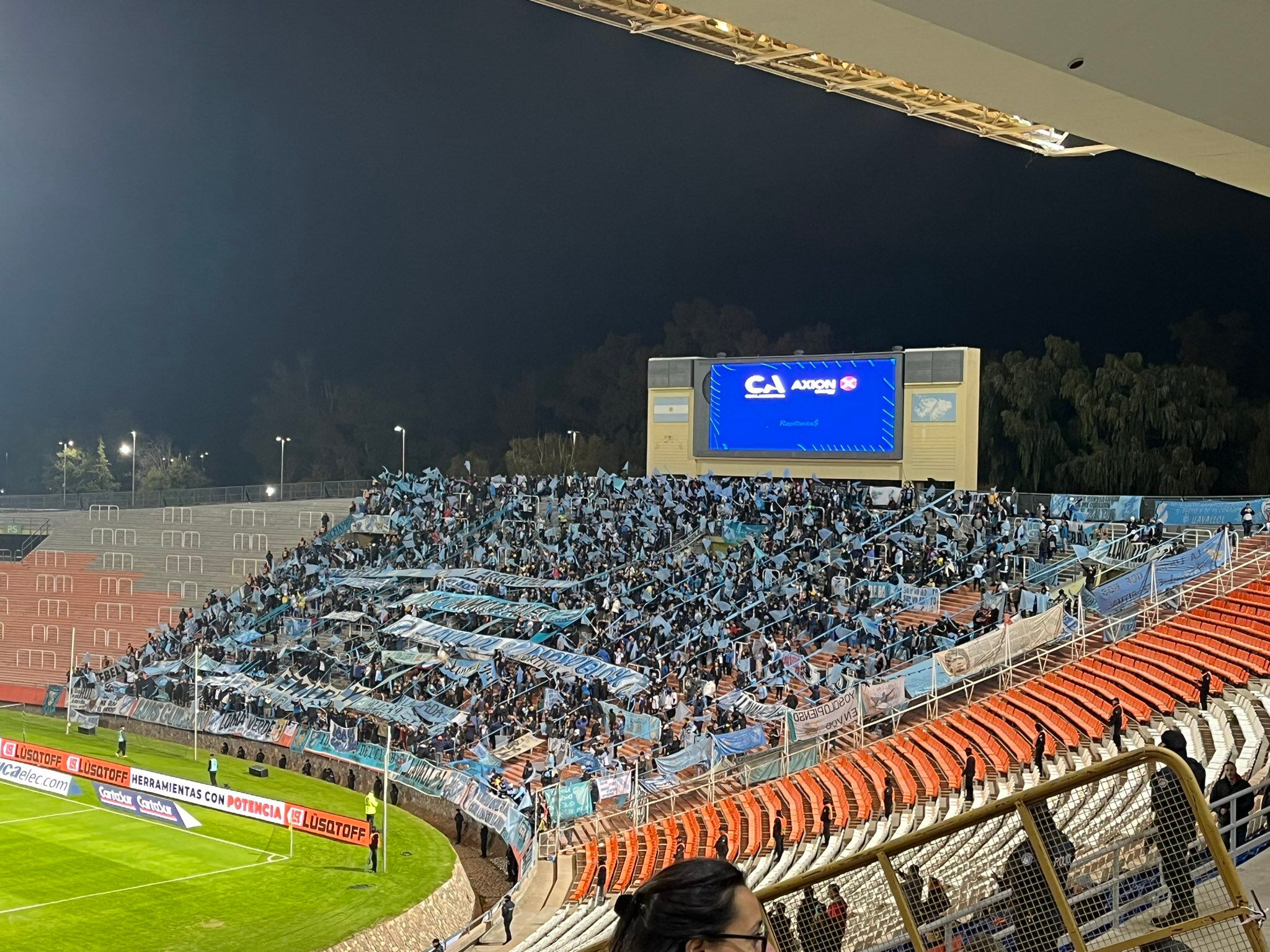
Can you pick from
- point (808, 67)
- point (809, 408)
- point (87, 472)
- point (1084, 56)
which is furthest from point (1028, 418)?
point (87, 472)

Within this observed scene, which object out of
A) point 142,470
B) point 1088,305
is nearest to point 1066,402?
point 1088,305

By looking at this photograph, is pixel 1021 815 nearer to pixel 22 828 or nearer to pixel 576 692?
pixel 576 692

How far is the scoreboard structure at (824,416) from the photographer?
34.9 metres

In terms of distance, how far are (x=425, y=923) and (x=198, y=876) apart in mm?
5071

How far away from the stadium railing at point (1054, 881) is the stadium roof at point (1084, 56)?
2168 mm

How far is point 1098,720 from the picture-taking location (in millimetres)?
16828

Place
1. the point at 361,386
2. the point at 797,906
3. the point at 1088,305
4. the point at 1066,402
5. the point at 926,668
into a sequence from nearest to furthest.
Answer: the point at 797,906 < the point at 926,668 < the point at 1066,402 < the point at 1088,305 < the point at 361,386

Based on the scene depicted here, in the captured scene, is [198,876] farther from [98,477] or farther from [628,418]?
[98,477]

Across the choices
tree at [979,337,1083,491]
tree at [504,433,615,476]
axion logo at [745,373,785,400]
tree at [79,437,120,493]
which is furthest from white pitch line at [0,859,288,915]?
tree at [79,437,120,493]

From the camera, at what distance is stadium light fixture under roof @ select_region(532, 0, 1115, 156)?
12.5 m

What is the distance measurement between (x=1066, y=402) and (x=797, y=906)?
167 feet

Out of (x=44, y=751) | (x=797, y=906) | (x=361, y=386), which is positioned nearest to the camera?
(x=797, y=906)

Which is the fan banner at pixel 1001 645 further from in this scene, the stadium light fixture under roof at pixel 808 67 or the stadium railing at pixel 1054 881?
the stadium railing at pixel 1054 881

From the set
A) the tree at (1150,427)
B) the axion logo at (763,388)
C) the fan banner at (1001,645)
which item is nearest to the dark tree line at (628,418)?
the tree at (1150,427)
